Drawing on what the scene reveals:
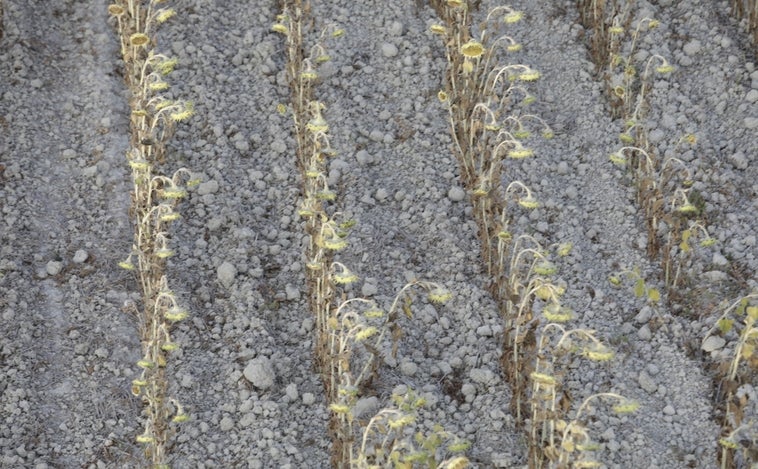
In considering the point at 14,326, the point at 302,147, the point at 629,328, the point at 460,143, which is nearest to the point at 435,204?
the point at 460,143

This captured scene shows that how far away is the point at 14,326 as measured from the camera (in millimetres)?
4164

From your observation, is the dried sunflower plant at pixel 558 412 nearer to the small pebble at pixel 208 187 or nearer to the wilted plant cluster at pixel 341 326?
the wilted plant cluster at pixel 341 326

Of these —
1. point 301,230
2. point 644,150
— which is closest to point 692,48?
point 644,150

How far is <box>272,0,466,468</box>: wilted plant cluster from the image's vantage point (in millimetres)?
3438

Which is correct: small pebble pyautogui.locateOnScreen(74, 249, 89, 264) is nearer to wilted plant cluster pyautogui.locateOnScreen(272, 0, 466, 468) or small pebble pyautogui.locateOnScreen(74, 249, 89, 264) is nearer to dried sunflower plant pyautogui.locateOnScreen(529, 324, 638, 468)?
wilted plant cluster pyautogui.locateOnScreen(272, 0, 466, 468)

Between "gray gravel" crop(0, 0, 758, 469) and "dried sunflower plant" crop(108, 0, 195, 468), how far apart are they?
0.31 feet

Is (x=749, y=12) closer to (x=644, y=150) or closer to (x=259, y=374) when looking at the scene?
(x=644, y=150)

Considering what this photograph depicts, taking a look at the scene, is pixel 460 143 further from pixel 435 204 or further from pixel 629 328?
pixel 629 328

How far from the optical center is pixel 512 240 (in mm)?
4512

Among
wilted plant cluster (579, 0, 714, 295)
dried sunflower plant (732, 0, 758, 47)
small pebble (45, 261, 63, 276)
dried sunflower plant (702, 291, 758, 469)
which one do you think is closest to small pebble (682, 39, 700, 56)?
wilted plant cluster (579, 0, 714, 295)

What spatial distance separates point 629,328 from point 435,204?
1.02 metres

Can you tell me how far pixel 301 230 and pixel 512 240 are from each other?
0.91 metres

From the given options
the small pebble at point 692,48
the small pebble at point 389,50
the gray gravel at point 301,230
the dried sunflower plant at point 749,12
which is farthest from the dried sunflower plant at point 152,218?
the dried sunflower plant at point 749,12

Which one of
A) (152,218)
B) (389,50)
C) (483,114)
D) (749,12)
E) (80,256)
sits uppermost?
(749,12)
